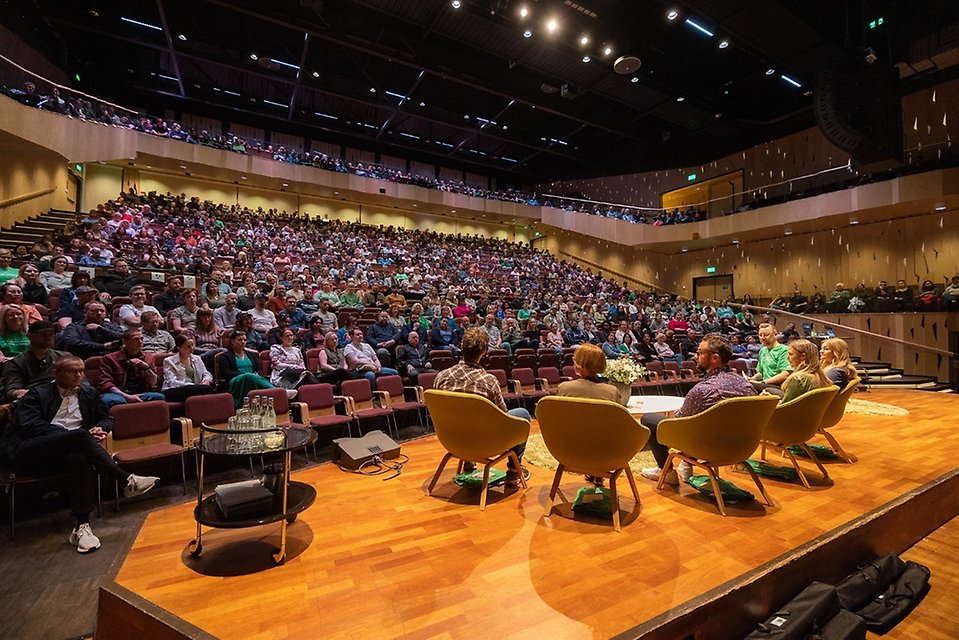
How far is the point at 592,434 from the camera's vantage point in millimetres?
2170

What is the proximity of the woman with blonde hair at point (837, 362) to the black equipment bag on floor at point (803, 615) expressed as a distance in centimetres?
225

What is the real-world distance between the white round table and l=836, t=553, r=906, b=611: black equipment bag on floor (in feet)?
4.30

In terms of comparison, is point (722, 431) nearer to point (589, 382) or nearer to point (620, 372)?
point (589, 382)

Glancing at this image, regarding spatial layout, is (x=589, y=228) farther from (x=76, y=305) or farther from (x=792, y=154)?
(x=76, y=305)

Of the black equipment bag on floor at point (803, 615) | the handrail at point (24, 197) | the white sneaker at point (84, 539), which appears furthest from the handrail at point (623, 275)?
the white sneaker at point (84, 539)

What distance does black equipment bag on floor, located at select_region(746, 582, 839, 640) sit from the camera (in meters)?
1.67

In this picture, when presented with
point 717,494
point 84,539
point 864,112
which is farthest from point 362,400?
point 864,112

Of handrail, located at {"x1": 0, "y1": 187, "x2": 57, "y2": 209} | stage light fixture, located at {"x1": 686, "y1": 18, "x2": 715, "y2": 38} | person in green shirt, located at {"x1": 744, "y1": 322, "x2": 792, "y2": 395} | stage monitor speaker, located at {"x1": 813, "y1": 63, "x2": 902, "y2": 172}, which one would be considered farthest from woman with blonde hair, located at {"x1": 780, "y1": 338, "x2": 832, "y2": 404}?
handrail, located at {"x1": 0, "y1": 187, "x2": 57, "y2": 209}

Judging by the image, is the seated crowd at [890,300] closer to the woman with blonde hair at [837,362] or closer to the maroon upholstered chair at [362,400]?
the woman with blonde hair at [837,362]

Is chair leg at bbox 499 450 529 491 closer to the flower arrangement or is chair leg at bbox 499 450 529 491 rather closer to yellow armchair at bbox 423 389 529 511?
yellow armchair at bbox 423 389 529 511

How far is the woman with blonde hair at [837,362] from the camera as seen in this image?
3557 mm

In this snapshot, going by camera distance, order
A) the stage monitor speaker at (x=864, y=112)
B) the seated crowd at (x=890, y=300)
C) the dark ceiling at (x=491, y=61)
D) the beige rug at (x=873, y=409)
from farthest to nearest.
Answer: the dark ceiling at (x=491, y=61)
the seated crowd at (x=890, y=300)
the stage monitor speaker at (x=864, y=112)
the beige rug at (x=873, y=409)

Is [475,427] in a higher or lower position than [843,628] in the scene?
higher

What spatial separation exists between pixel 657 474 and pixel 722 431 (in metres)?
0.85
